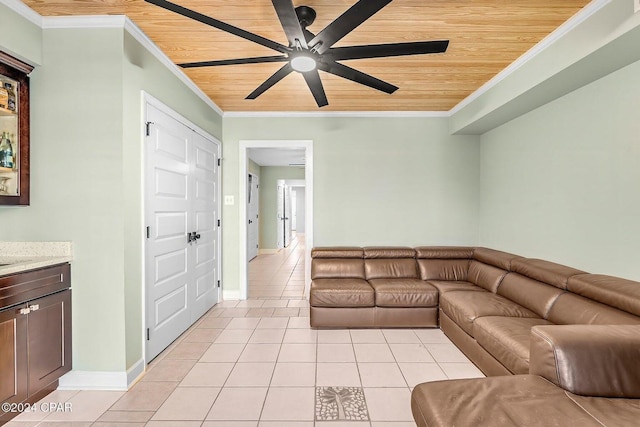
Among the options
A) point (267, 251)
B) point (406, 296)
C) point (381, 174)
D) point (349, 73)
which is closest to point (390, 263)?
point (406, 296)

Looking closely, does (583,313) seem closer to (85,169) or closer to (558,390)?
(558,390)

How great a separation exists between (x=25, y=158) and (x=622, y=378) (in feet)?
12.0

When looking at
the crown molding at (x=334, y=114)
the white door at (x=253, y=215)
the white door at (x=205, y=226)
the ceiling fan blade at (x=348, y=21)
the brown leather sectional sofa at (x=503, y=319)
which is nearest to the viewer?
the brown leather sectional sofa at (x=503, y=319)

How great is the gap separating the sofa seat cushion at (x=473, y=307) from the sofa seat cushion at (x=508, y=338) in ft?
0.32

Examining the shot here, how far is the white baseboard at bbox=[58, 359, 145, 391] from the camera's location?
217 centimetres

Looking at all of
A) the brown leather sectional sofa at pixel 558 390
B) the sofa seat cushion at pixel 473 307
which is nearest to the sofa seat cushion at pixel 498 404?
the brown leather sectional sofa at pixel 558 390

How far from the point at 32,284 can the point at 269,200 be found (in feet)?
22.1

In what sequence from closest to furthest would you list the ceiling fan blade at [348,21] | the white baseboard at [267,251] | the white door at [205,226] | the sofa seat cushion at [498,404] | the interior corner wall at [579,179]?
the sofa seat cushion at [498,404]
the ceiling fan blade at [348,21]
the interior corner wall at [579,179]
the white door at [205,226]
the white baseboard at [267,251]

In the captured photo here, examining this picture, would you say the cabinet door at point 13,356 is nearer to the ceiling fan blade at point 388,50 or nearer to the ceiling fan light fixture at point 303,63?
the ceiling fan light fixture at point 303,63

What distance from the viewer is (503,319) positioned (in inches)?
90.8

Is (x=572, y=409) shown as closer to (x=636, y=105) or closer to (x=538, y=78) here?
(x=636, y=105)

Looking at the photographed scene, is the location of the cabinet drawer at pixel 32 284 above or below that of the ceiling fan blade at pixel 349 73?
below

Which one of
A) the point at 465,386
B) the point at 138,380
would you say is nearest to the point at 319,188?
the point at 138,380

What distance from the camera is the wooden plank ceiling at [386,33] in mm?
1992
